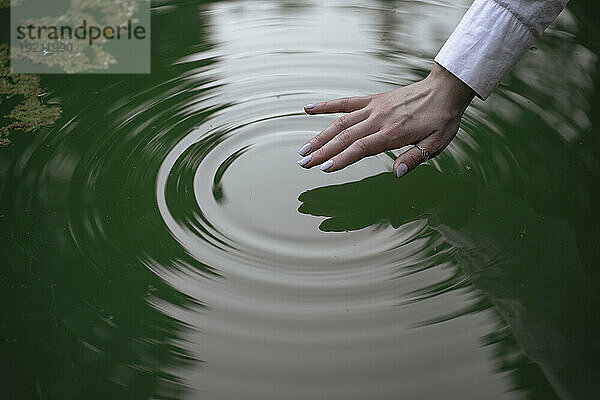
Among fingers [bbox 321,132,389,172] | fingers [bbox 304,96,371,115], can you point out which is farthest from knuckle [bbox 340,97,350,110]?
fingers [bbox 321,132,389,172]

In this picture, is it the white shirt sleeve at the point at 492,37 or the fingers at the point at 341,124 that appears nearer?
the white shirt sleeve at the point at 492,37

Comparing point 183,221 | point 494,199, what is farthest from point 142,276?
point 494,199

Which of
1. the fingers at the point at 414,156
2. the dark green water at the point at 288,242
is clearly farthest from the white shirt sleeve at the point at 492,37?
the dark green water at the point at 288,242

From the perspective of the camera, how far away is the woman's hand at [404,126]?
4.05 ft

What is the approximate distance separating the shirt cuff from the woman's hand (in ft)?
0.12

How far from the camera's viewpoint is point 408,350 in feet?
3.37

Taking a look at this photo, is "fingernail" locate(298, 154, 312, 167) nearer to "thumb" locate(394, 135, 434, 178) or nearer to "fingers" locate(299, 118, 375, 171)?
"fingers" locate(299, 118, 375, 171)

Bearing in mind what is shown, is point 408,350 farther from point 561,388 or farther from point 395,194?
point 395,194

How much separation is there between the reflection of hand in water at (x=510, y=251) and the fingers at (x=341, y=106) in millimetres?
140

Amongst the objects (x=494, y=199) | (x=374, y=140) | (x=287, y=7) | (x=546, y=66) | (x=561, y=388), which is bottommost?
(x=561, y=388)

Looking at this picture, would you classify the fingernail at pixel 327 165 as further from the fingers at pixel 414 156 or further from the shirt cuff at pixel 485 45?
the shirt cuff at pixel 485 45

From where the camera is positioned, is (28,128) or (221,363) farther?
(28,128)

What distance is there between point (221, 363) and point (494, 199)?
0.59m

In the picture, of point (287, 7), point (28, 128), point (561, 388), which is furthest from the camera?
point (287, 7)
